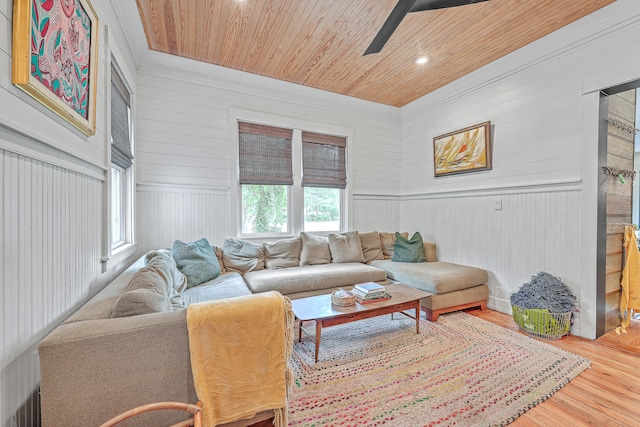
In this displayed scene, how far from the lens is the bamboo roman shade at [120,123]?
2176mm

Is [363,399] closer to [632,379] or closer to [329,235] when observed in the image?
[632,379]

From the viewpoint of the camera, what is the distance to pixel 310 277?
2949 mm

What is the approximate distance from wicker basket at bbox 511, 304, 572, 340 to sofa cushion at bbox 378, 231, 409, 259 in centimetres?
178

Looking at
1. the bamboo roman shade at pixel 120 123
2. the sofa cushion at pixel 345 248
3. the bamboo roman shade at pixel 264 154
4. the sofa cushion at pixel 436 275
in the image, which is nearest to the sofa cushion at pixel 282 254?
the sofa cushion at pixel 345 248

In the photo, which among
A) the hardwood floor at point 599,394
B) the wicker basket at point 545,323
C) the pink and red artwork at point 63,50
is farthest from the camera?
the wicker basket at point 545,323

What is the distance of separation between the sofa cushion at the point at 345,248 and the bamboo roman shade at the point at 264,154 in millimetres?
1047

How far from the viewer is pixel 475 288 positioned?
123 inches

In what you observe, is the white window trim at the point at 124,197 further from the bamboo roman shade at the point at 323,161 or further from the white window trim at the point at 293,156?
the bamboo roman shade at the point at 323,161

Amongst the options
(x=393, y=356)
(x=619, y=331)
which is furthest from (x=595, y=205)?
(x=393, y=356)

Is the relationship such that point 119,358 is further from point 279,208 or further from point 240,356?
point 279,208

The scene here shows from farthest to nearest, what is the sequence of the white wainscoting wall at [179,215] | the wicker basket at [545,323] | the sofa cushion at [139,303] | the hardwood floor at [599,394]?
the white wainscoting wall at [179,215]
the wicker basket at [545,323]
the hardwood floor at [599,394]
the sofa cushion at [139,303]

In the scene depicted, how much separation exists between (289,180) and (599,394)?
3453 millimetres

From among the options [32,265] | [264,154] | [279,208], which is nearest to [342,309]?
[32,265]

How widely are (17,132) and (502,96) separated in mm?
4051
